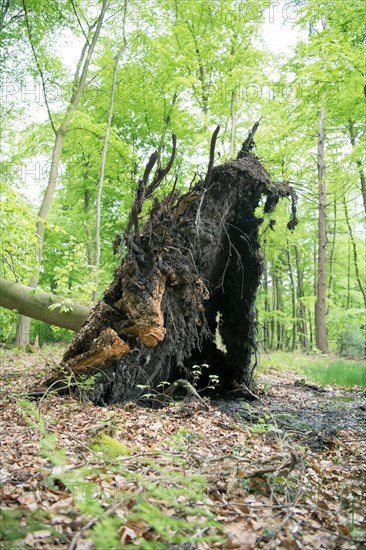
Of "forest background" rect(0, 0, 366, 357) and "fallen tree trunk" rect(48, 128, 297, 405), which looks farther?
"forest background" rect(0, 0, 366, 357)

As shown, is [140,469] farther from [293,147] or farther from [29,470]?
[293,147]

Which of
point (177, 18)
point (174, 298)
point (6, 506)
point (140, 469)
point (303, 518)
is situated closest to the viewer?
point (6, 506)

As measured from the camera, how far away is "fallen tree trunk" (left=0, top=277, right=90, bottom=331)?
349 inches

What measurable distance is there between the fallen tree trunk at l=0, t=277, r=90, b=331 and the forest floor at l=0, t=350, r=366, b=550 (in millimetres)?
3303

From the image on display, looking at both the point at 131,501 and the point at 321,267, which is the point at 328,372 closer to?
the point at 321,267

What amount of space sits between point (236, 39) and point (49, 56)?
641cm

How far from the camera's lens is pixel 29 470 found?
2.91m

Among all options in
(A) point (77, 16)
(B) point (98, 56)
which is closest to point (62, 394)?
(A) point (77, 16)

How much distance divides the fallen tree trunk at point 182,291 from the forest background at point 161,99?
2.92m

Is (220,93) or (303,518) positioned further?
(220,93)

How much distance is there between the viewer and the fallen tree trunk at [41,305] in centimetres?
887

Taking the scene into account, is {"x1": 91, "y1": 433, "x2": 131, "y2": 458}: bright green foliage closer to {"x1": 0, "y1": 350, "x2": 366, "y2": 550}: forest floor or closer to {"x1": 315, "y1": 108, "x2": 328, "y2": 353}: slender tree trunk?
{"x1": 0, "y1": 350, "x2": 366, "y2": 550}: forest floor

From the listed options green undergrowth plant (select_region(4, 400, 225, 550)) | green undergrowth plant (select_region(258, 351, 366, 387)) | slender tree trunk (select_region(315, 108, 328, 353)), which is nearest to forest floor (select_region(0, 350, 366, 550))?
green undergrowth plant (select_region(4, 400, 225, 550))

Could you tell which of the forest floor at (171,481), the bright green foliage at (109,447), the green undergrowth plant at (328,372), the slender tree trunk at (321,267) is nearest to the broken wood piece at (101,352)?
the forest floor at (171,481)
